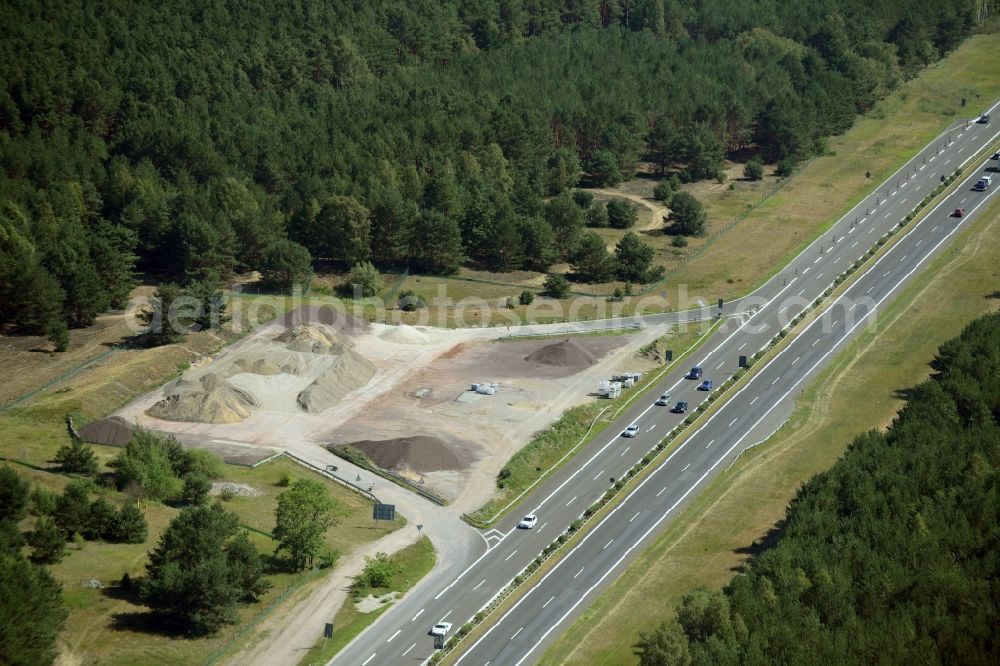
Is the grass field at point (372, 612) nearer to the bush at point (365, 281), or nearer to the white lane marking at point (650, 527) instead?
the white lane marking at point (650, 527)

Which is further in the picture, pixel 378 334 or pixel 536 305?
pixel 536 305

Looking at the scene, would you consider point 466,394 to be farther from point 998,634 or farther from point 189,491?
point 998,634

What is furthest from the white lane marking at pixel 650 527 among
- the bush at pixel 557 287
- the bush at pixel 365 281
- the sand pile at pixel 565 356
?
the bush at pixel 365 281

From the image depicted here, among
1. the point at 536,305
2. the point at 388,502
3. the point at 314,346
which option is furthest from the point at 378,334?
the point at 388,502

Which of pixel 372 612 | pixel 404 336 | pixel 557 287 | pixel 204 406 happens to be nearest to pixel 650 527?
pixel 372 612

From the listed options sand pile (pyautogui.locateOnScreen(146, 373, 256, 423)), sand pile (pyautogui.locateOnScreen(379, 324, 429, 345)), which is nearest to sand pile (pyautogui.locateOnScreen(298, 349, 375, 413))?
sand pile (pyautogui.locateOnScreen(146, 373, 256, 423))

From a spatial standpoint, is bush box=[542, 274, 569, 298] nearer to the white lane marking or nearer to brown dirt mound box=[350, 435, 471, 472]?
the white lane marking
